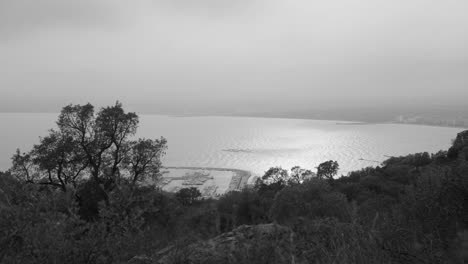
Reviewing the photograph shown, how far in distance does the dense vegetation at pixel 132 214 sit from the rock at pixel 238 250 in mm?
30

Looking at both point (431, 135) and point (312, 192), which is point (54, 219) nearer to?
point (312, 192)

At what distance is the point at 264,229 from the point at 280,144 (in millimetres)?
55383

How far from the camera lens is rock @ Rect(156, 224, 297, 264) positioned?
345 cm

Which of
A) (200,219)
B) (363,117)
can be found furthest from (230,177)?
(363,117)

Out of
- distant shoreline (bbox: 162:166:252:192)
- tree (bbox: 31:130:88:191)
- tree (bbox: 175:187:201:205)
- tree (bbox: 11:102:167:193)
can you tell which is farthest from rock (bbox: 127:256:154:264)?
distant shoreline (bbox: 162:166:252:192)

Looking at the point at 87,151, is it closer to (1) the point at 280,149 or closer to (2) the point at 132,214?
(2) the point at 132,214

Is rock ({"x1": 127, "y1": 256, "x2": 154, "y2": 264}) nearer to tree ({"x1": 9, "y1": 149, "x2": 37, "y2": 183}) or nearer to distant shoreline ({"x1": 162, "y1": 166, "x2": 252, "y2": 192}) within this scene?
tree ({"x1": 9, "y1": 149, "x2": 37, "y2": 183})

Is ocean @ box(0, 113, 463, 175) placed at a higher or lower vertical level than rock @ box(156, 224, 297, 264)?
lower

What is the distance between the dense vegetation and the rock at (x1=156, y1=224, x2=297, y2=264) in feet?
0.10

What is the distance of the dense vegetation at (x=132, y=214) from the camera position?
9.50ft

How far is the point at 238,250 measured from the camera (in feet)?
13.6

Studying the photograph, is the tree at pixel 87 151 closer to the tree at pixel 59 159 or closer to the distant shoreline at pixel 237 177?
the tree at pixel 59 159

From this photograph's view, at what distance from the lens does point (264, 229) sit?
207 inches

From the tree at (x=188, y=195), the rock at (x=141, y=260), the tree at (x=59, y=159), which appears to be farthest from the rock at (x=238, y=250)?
the tree at (x=188, y=195)
